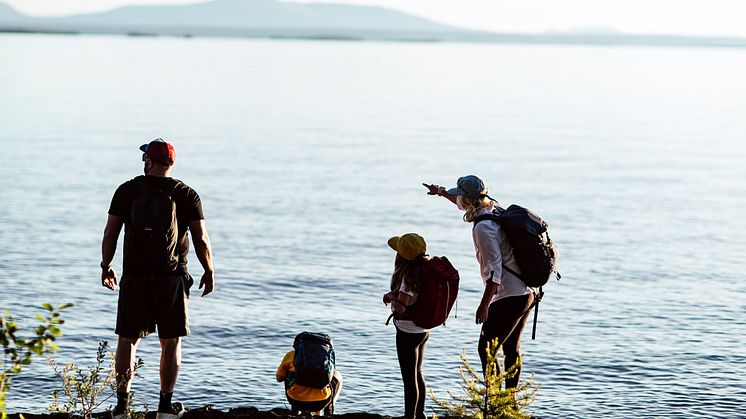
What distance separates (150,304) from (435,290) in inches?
84.5

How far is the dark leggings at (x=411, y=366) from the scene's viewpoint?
917 centimetres

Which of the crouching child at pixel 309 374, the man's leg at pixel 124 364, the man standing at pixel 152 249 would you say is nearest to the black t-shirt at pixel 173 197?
the man standing at pixel 152 249

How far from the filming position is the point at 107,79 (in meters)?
85.9

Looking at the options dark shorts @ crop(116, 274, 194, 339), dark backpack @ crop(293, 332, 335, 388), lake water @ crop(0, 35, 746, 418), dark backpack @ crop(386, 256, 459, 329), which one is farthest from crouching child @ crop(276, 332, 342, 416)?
lake water @ crop(0, 35, 746, 418)

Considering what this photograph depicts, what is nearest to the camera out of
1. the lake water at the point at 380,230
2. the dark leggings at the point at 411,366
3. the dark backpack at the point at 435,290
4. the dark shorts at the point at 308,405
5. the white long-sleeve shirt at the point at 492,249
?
the dark backpack at the point at 435,290

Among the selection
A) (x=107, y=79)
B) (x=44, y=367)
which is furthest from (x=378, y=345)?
(x=107, y=79)

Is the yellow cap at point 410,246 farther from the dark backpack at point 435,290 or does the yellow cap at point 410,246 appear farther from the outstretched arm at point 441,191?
the outstretched arm at point 441,191

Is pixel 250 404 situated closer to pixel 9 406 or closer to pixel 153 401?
pixel 153 401

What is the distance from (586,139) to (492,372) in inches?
1667

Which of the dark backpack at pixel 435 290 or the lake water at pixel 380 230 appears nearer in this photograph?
the dark backpack at pixel 435 290

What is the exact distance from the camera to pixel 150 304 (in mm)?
8906

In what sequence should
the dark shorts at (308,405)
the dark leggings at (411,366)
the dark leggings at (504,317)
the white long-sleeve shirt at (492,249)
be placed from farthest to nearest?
the dark shorts at (308,405), the dark leggings at (504,317), the dark leggings at (411,366), the white long-sleeve shirt at (492,249)

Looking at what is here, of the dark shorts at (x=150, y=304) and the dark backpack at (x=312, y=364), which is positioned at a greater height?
the dark shorts at (x=150, y=304)

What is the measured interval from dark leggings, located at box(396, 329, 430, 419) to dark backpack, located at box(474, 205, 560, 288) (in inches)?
36.6
